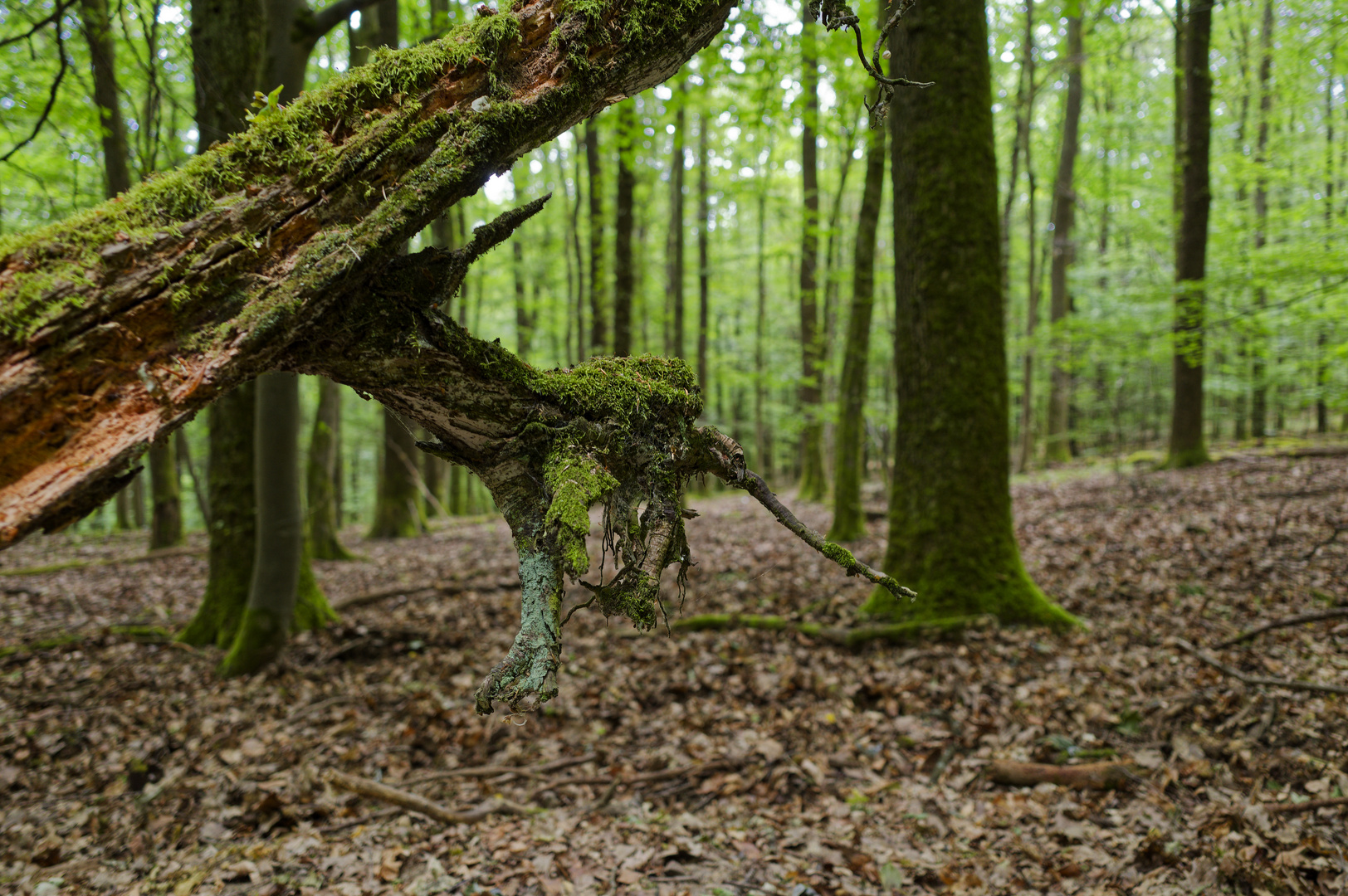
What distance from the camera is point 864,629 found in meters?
5.52

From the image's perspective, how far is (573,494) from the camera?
1.67m

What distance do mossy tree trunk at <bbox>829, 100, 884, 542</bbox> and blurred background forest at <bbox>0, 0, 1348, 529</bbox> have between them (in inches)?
13.8

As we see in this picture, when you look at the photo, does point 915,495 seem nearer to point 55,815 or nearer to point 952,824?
point 952,824

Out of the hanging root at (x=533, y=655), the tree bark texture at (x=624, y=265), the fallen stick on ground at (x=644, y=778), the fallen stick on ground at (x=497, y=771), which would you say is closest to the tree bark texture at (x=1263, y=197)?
the tree bark texture at (x=624, y=265)

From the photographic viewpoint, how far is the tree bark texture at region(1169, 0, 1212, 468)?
1026 centimetres

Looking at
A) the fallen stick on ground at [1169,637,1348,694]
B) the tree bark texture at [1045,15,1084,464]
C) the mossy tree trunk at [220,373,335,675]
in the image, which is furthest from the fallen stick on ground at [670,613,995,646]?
the tree bark texture at [1045,15,1084,464]

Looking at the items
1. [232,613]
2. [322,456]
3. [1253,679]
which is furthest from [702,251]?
[1253,679]

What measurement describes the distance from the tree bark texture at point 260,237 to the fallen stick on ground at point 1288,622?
5.56 m

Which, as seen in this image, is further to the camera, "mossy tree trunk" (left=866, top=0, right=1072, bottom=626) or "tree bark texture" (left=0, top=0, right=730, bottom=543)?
"mossy tree trunk" (left=866, top=0, right=1072, bottom=626)

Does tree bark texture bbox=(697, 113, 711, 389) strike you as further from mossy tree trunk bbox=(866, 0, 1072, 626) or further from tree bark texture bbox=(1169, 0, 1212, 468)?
tree bark texture bbox=(1169, 0, 1212, 468)

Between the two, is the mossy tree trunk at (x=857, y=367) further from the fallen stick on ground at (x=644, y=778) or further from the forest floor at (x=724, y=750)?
the fallen stick on ground at (x=644, y=778)

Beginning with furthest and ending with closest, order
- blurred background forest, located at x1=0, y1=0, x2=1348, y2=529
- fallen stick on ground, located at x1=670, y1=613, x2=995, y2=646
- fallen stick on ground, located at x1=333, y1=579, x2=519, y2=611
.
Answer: blurred background forest, located at x1=0, y1=0, x2=1348, y2=529 < fallen stick on ground, located at x1=333, y1=579, x2=519, y2=611 < fallen stick on ground, located at x1=670, y1=613, x2=995, y2=646

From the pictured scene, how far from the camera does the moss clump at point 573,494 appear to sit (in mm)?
1595

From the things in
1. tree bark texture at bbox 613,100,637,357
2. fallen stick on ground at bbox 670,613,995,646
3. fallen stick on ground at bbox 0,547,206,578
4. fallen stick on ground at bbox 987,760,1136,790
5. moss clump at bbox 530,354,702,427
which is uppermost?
tree bark texture at bbox 613,100,637,357
